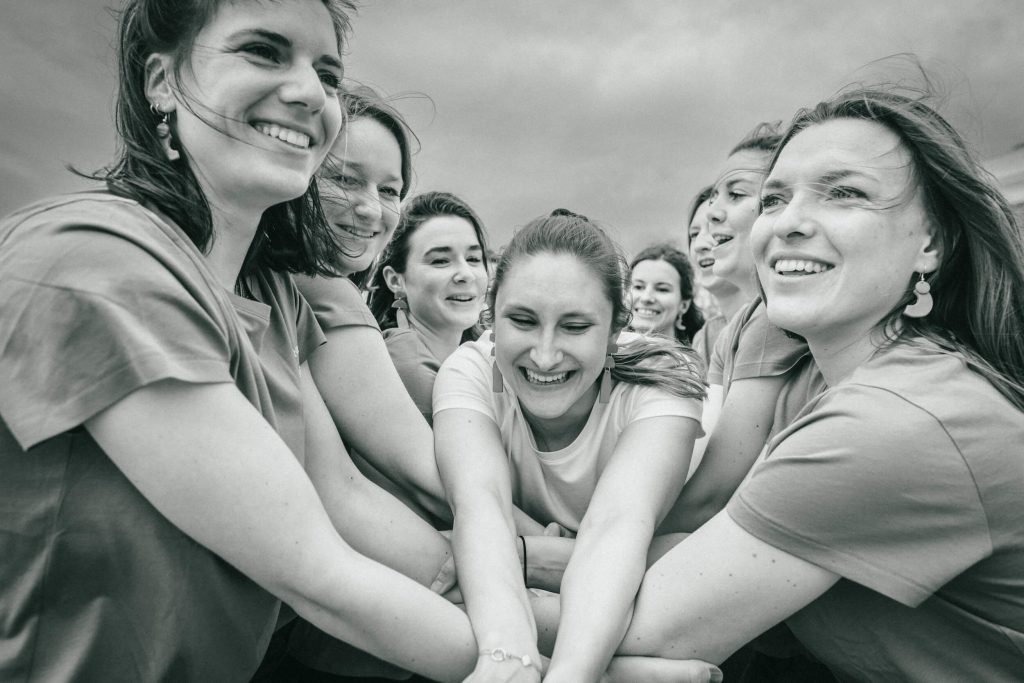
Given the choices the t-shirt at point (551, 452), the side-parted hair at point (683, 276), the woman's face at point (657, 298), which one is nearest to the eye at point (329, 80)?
the t-shirt at point (551, 452)

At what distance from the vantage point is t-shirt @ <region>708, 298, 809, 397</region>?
2240 mm

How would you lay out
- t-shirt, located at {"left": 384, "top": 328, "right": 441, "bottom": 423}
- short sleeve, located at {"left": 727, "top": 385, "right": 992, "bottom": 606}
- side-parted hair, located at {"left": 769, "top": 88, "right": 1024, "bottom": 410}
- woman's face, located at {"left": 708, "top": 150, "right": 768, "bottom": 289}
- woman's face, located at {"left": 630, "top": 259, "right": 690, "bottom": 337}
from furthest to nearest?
1. woman's face, located at {"left": 630, "top": 259, "right": 690, "bottom": 337}
2. woman's face, located at {"left": 708, "top": 150, "right": 768, "bottom": 289}
3. t-shirt, located at {"left": 384, "top": 328, "right": 441, "bottom": 423}
4. side-parted hair, located at {"left": 769, "top": 88, "right": 1024, "bottom": 410}
5. short sleeve, located at {"left": 727, "top": 385, "right": 992, "bottom": 606}

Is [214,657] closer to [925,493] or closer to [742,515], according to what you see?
[742,515]

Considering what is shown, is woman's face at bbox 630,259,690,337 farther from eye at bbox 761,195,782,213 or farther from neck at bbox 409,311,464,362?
eye at bbox 761,195,782,213

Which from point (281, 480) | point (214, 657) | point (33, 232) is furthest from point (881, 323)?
point (33, 232)

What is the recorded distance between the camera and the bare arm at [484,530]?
1649 mm

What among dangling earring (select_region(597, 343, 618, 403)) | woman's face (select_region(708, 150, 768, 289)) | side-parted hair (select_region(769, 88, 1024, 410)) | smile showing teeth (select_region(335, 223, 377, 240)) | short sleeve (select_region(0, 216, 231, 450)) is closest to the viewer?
short sleeve (select_region(0, 216, 231, 450))

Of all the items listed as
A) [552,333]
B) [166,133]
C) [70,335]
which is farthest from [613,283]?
[70,335]

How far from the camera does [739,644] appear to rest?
5.45 ft

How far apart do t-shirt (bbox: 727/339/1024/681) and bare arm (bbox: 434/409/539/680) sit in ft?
1.74

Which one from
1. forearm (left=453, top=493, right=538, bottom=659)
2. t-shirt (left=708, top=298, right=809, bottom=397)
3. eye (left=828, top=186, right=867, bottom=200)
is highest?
eye (left=828, top=186, right=867, bottom=200)

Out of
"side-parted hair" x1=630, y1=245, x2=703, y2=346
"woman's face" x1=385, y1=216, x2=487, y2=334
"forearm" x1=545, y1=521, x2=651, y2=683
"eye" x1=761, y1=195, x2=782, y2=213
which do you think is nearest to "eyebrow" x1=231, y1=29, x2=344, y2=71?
"eye" x1=761, y1=195, x2=782, y2=213

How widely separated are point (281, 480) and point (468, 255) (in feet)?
7.25

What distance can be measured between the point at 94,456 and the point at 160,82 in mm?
819
